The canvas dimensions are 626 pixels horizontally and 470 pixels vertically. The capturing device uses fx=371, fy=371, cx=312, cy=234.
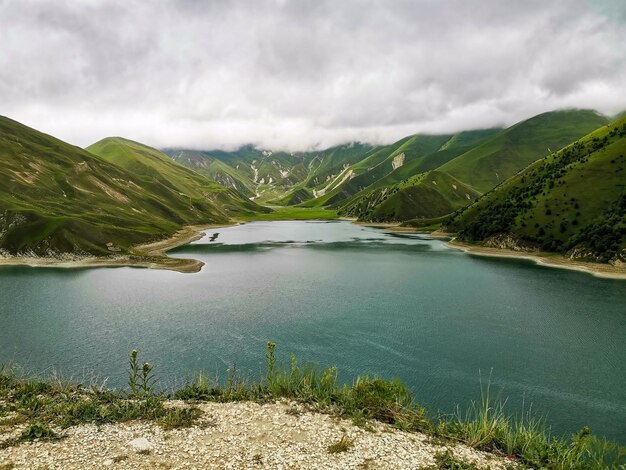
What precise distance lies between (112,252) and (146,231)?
4863 cm

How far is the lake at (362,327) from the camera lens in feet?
144

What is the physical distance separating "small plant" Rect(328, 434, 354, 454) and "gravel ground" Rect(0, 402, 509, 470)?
0.17 m

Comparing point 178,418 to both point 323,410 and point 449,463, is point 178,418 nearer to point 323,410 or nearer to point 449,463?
point 323,410

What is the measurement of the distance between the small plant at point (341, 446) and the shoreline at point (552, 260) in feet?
368

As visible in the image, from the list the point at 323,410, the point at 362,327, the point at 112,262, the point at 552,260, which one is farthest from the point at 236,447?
the point at 552,260

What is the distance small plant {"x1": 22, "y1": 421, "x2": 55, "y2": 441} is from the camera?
19.5m

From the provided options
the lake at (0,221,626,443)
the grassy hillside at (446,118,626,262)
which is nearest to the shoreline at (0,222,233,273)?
the lake at (0,221,626,443)

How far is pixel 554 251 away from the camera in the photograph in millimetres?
133625

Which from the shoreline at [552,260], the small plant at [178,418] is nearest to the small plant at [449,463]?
the small plant at [178,418]

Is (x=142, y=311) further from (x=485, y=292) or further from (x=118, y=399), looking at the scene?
(x=485, y=292)

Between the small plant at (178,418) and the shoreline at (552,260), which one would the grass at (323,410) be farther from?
the shoreline at (552,260)

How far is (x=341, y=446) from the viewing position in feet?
66.7

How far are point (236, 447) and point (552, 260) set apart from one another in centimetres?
13573

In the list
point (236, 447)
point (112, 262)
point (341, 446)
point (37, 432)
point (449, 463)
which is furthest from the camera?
point (112, 262)
